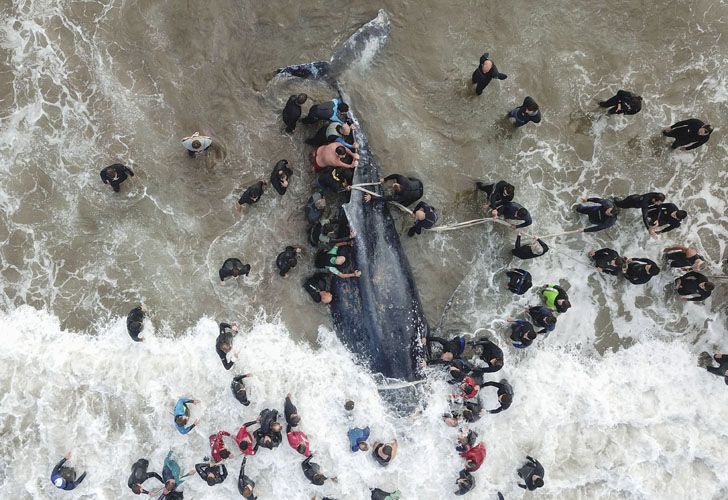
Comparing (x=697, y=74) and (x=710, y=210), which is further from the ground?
(x=697, y=74)

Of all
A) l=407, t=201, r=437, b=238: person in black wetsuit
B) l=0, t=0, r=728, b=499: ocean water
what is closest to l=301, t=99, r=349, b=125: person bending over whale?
l=0, t=0, r=728, b=499: ocean water

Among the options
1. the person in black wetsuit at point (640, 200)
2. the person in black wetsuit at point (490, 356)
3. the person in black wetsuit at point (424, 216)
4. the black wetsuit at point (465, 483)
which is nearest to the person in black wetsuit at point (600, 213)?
the person in black wetsuit at point (640, 200)

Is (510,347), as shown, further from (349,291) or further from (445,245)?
(349,291)

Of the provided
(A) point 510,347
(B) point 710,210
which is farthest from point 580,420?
(B) point 710,210

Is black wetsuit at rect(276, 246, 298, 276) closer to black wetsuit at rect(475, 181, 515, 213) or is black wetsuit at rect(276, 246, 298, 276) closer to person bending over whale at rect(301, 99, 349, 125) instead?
person bending over whale at rect(301, 99, 349, 125)

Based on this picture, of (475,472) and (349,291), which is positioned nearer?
(349,291)

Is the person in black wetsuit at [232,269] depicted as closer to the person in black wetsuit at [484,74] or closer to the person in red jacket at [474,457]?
the person in red jacket at [474,457]

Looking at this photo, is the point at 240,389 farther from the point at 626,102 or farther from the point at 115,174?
the point at 626,102
